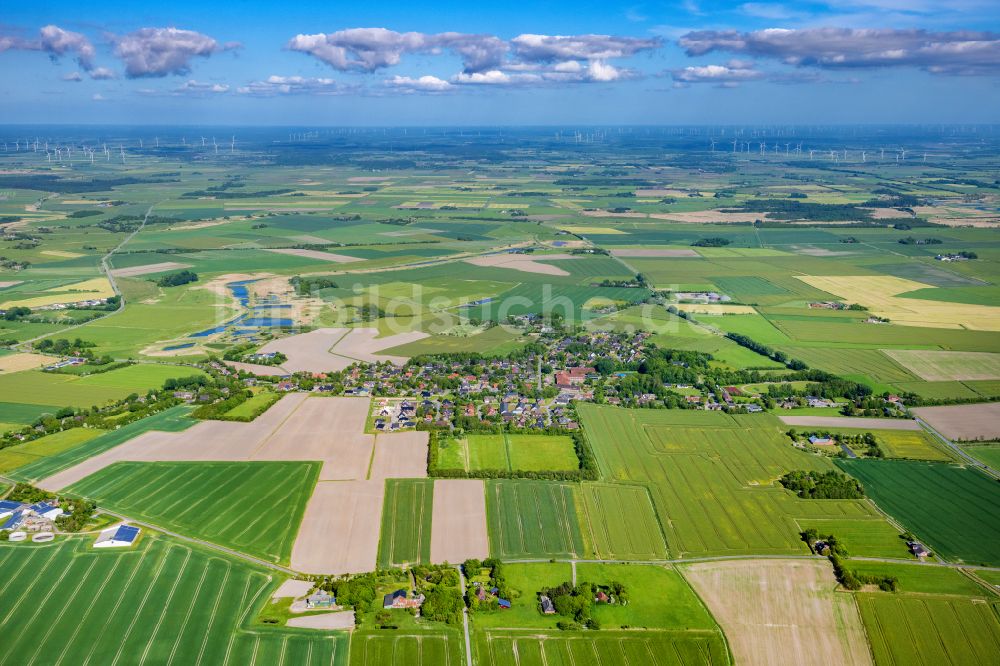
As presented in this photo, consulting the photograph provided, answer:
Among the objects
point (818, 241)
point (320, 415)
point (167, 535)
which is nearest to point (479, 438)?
point (320, 415)

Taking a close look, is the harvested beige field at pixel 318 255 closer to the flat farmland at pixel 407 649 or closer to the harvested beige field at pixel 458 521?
the harvested beige field at pixel 458 521

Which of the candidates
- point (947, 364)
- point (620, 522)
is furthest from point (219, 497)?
point (947, 364)

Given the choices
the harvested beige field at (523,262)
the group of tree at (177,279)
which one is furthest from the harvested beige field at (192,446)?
the harvested beige field at (523,262)

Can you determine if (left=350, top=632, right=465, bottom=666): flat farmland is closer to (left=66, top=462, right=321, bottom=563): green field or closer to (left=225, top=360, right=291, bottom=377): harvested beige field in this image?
(left=66, top=462, right=321, bottom=563): green field

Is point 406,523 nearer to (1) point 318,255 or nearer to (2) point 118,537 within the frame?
(2) point 118,537

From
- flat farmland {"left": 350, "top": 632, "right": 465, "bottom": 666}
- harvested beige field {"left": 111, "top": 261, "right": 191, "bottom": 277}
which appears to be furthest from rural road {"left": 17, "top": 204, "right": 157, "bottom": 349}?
flat farmland {"left": 350, "top": 632, "right": 465, "bottom": 666}
